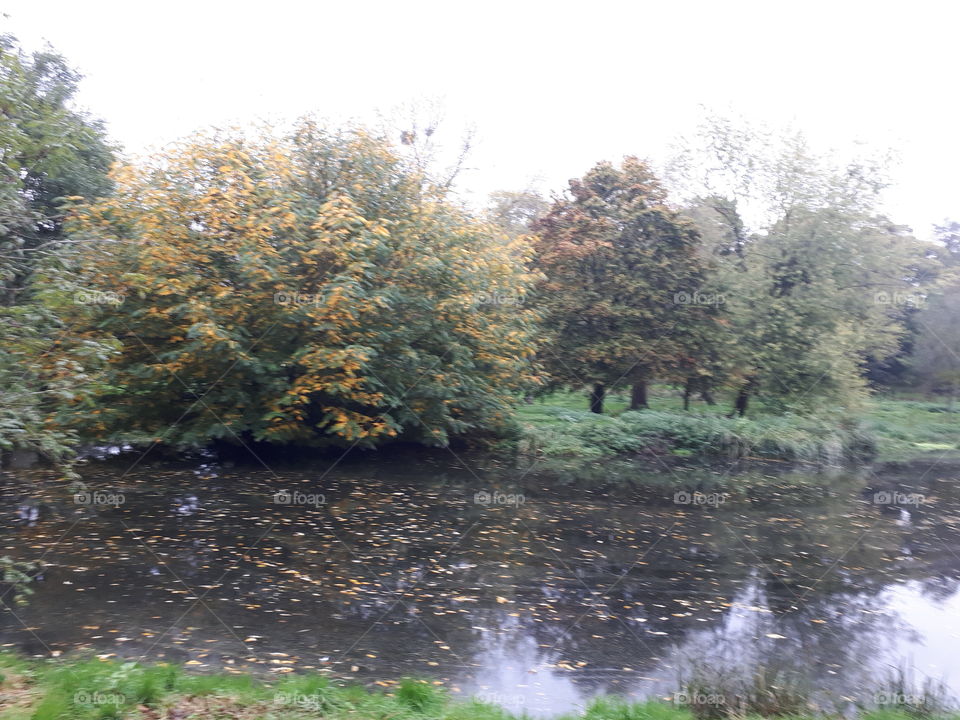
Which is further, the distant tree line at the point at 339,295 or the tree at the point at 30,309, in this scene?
the distant tree line at the point at 339,295

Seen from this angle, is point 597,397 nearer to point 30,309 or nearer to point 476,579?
point 476,579

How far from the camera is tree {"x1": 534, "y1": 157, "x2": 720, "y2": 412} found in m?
22.5

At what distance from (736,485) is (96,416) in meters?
13.5

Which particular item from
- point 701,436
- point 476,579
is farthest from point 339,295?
point 701,436

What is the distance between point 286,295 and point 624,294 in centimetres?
1214

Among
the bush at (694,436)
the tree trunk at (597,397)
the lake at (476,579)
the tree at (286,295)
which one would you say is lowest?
the lake at (476,579)

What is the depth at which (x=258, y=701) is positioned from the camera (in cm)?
505

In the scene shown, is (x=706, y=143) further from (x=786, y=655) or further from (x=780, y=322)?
(x=786, y=655)

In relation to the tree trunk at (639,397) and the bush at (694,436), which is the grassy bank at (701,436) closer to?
the bush at (694,436)

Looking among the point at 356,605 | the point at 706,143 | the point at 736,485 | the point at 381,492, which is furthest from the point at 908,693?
the point at 706,143

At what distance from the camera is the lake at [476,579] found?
6449 mm

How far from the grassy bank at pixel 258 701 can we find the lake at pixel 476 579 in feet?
1.45

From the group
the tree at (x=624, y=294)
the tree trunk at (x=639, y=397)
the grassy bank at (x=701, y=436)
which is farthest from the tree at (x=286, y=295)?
the tree trunk at (x=639, y=397)

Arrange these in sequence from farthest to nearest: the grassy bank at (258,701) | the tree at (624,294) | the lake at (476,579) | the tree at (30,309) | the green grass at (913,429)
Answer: the green grass at (913,429)
the tree at (624,294)
the lake at (476,579)
the tree at (30,309)
the grassy bank at (258,701)
